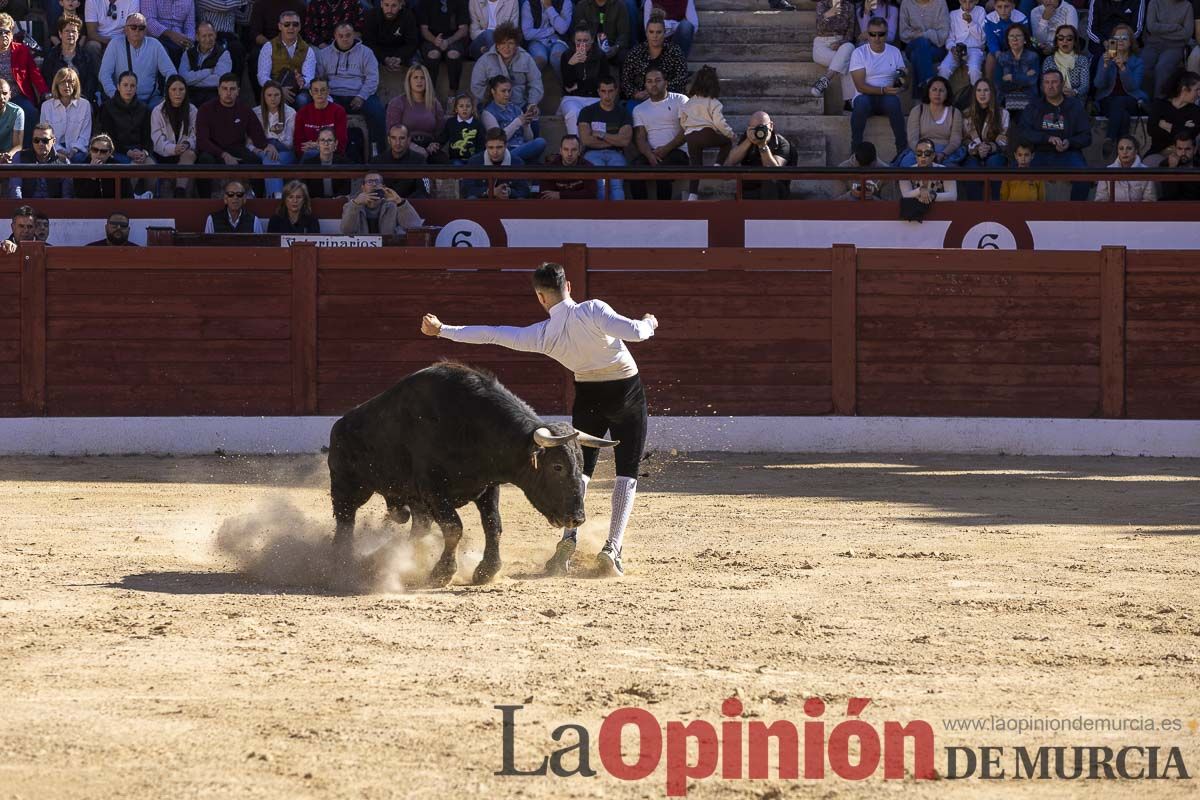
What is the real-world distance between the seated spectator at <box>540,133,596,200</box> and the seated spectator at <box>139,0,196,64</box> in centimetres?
334

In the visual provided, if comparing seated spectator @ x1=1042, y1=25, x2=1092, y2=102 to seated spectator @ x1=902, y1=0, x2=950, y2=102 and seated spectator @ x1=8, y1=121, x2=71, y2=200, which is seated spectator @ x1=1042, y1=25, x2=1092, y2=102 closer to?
seated spectator @ x1=902, y1=0, x2=950, y2=102

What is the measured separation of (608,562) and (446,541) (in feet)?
2.34

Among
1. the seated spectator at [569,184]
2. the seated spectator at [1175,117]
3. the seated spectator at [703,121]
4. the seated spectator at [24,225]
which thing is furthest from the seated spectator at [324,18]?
the seated spectator at [1175,117]

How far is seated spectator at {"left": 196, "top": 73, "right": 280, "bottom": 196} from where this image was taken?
484 inches

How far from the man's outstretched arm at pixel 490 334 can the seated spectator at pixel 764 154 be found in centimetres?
546

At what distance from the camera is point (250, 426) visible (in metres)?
11.6

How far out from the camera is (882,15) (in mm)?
13406

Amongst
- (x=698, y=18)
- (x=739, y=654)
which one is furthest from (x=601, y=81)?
(x=739, y=654)

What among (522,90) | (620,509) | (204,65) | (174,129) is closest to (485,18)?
(522,90)

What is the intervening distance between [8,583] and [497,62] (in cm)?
744

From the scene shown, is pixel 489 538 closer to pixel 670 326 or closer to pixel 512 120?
pixel 670 326

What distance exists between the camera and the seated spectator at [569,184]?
12.0 metres

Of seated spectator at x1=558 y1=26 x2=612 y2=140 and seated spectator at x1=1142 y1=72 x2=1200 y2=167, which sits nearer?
seated spectator at x1=1142 y1=72 x2=1200 y2=167

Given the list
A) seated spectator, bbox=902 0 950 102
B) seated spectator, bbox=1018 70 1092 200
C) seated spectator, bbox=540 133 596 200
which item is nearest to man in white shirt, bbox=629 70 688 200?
seated spectator, bbox=540 133 596 200
